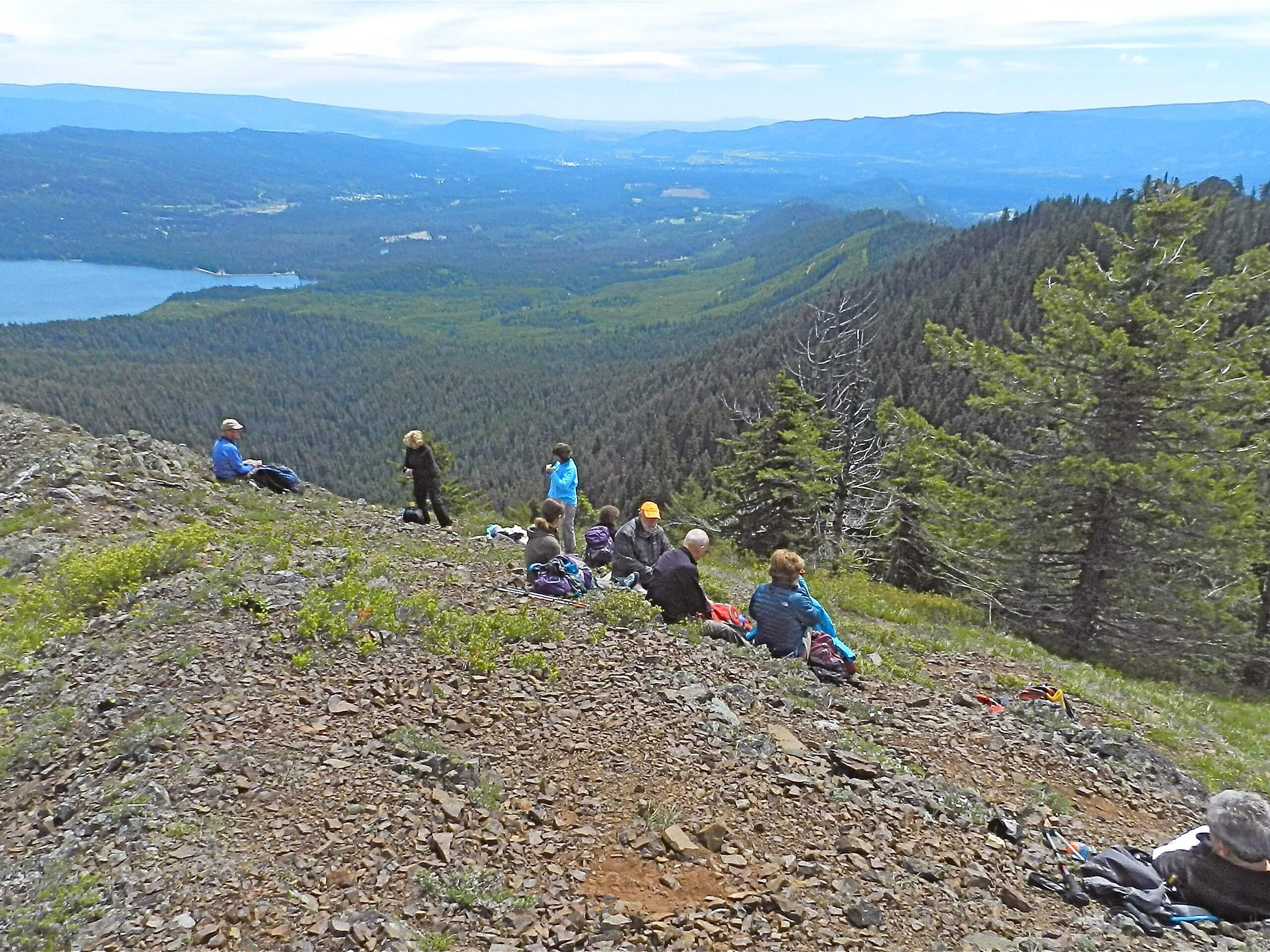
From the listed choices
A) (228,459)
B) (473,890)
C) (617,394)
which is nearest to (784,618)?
(473,890)

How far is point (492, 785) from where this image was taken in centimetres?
650

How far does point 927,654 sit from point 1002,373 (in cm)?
833

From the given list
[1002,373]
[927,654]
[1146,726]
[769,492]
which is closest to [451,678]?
[927,654]

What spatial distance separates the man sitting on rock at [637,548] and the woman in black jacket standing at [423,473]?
228 inches

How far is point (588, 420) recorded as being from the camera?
478 ft

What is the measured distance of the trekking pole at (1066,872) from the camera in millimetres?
6062

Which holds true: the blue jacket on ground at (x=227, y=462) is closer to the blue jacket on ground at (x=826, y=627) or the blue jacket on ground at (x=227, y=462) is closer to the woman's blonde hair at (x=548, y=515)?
the woman's blonde hair at (x=548, y=515)

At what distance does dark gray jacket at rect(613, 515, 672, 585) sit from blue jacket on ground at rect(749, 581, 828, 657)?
2033 millimetres

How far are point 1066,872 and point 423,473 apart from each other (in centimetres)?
1305

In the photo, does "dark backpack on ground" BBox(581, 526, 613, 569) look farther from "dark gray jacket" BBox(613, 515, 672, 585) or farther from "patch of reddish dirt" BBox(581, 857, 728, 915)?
"patch of reddish dirt" BBox(581, 857, 728, 915)

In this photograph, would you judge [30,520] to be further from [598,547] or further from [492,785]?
[492,785]

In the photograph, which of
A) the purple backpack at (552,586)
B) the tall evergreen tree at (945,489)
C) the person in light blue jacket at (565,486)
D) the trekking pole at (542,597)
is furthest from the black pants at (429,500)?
the tall evergreen tree at (945,489)

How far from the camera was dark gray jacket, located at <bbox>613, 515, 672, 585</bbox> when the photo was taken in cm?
1157

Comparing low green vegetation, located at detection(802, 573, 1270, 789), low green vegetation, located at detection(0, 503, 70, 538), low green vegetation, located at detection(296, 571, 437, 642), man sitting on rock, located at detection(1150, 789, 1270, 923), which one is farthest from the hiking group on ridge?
low green vegetation, located at detection(0, 503, 70, 538)
